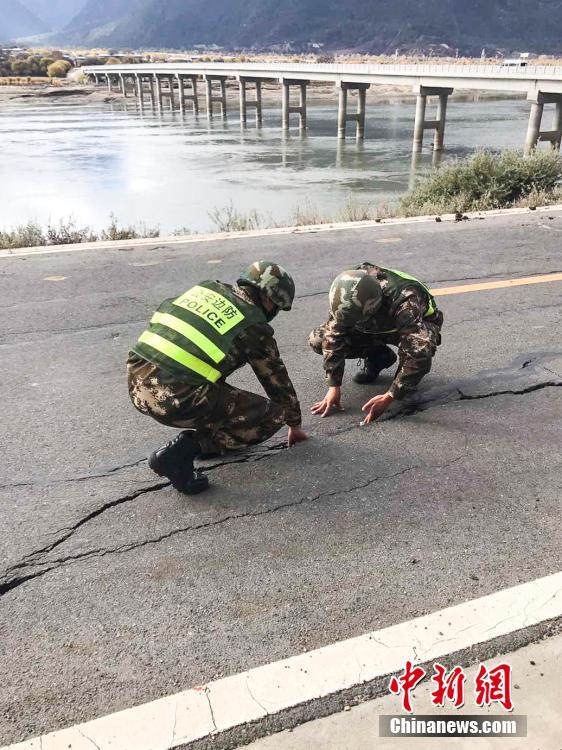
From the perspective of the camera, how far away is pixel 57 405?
4344 millimetres

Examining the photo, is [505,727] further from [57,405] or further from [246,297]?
[57,405]

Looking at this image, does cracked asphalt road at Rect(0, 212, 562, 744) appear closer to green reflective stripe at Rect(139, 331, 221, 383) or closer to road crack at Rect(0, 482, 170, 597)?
road crack at Rect(0, 482, 170, 597)

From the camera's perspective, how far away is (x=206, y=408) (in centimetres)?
316

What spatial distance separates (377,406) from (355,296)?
2.53 feet

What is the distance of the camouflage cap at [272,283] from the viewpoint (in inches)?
128

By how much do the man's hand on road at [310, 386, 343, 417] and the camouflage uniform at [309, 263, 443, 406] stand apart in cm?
6

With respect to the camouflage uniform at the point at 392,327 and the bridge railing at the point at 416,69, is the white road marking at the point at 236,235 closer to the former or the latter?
the camouflage uniform at the point at 392,327

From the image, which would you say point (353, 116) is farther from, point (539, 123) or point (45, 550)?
point (45, 550)

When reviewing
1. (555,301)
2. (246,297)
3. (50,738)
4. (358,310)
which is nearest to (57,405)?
(246,297)

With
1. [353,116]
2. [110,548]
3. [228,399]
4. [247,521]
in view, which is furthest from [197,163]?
[110,548]

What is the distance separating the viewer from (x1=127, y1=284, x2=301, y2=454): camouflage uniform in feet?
10.1

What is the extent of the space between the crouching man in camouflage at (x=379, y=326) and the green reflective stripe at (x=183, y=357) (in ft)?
3.30

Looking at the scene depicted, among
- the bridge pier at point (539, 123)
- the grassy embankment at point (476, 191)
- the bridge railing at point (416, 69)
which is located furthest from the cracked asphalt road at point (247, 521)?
the bridge railing at point (416, 69)

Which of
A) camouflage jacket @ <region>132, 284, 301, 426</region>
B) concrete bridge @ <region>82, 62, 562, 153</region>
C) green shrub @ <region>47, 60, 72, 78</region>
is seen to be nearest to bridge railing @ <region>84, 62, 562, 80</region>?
concrete bridge @ <region>82, 62, 562, 153</region>
